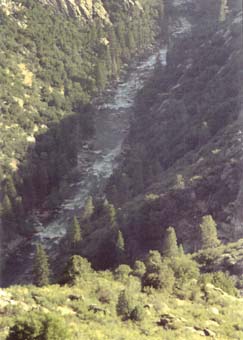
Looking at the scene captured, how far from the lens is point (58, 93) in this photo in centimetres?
9144

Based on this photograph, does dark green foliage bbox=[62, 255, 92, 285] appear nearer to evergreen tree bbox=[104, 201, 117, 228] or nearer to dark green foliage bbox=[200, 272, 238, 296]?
dark green foliage bbox=[200, 272, 238, 296]

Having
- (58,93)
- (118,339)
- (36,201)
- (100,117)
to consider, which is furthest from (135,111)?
(118,339)

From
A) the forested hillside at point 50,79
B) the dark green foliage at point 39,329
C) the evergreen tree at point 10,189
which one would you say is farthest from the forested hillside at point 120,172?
the forested hillside at point 50,79

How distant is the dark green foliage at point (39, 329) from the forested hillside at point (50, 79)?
4580 centimetres

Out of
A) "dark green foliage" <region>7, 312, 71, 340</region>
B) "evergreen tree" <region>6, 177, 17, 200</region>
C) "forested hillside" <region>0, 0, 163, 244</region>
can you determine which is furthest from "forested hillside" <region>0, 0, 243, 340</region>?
"forested hillside" <region>0, 0, 163, 244</region>

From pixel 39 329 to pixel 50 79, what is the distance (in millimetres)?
75718

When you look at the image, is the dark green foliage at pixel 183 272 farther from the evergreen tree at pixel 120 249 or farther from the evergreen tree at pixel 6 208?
the evergreen tree at pixel 6 208

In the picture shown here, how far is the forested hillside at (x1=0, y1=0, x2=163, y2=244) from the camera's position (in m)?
73.5

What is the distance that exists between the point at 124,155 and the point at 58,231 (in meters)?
19.4

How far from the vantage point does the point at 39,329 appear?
2009 cm

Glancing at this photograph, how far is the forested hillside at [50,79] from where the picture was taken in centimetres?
7350

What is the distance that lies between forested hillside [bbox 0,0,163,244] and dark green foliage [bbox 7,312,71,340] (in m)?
45.8

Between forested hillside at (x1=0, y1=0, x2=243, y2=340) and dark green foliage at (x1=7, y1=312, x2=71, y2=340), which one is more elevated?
forested hillside at (x1=0, y1=0, x2=243, y2=340)

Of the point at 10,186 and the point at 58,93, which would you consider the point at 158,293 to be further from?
the point at 58,93
